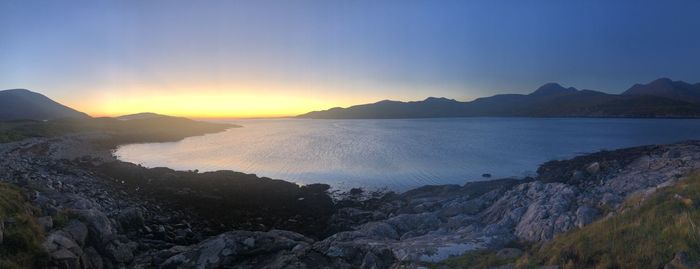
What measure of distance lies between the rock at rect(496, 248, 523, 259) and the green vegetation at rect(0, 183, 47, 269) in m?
15.7

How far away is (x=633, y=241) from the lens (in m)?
11.2

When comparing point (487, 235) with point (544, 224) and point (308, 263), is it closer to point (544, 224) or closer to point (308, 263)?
point (544, 224)

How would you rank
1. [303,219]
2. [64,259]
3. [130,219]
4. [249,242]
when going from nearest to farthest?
[64,259], [249,242], [130,219], [303,219]

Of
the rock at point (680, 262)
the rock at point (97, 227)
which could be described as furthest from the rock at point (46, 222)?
the rock at point (680, 262)

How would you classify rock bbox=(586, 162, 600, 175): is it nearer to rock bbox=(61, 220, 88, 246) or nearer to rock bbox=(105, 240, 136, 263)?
rock bbox=(105, 240, 136, 263)

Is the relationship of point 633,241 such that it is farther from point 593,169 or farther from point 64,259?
point 593,169

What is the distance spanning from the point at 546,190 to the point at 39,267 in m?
22.5


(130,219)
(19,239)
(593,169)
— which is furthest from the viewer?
(593,169)

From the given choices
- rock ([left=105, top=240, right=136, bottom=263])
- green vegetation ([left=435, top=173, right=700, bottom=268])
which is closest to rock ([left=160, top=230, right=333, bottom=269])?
rock ([left=105, top=240, right=136, bottom=263])

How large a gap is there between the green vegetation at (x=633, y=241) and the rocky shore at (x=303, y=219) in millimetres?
1211

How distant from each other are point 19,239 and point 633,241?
19.9 metres

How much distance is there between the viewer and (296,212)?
28.5 meters

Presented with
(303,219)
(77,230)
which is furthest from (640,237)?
(77,230)

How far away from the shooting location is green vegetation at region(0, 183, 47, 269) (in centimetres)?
1244
